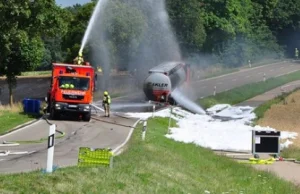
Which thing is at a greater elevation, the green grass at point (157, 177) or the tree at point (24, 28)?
the tree at point (24, 28)

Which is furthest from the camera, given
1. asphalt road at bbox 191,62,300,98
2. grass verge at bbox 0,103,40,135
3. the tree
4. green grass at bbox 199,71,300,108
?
asphalt road at bbox 191,62,300,98

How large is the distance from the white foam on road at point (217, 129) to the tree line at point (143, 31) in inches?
331

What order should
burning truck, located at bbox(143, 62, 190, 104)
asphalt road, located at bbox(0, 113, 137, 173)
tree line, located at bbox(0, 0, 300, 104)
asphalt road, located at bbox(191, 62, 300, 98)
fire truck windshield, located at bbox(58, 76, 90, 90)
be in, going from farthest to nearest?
asphalt road, located at bbox(191, 62, 300, 98)
burning truck, located at bbox(143, 62, 190, 104)
tree line, located at bbox(0, 0, 300, 104)
fire truck windshield, located at bbox(58, 76, 90, 90)
asphalt road, located at bbox(0, 113, 137, 173)

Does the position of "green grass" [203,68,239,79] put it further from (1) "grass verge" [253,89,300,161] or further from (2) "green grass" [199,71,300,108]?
(1) "grass verge" [253,89,300,161]

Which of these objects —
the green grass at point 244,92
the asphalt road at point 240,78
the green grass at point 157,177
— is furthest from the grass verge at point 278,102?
the asphalt road at point 240,78

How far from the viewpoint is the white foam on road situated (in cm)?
3425

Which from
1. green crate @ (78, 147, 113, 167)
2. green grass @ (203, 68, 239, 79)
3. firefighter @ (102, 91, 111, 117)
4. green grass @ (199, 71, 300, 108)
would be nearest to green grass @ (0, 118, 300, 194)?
green crate @ (78, 147, 113, 167)

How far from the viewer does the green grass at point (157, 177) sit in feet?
42.5

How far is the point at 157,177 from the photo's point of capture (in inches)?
653

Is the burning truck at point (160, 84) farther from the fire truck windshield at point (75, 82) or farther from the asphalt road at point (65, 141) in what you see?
the fire truck windshield at point (75, 82)

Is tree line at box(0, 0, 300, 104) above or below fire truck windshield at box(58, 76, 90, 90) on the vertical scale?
above

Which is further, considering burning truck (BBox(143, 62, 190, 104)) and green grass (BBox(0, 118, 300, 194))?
burning truck (BBox(143, 62, 190, 104))

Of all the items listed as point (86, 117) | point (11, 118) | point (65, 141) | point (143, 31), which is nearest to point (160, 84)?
point (143, 31)

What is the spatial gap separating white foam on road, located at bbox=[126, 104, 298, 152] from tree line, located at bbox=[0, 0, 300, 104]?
8.40 m
